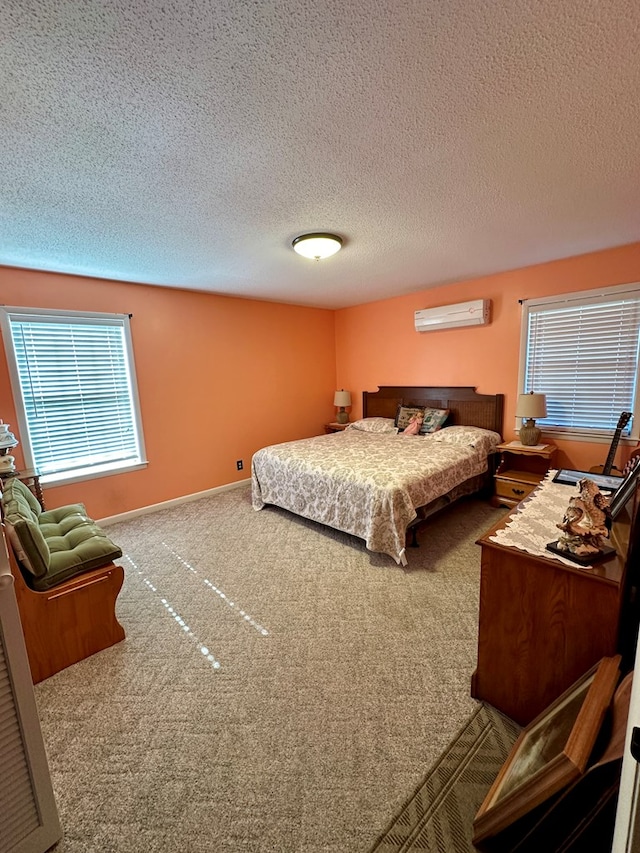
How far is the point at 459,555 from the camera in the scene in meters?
2.77

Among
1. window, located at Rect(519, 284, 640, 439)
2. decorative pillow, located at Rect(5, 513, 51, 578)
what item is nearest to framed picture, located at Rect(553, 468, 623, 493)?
window, located at Rect(519, 284, 640, 439)

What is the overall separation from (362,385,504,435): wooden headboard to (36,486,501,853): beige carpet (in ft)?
5.76

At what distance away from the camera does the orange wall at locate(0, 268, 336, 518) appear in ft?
10.8

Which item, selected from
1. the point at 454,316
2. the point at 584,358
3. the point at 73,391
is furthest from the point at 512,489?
the point at 73,391

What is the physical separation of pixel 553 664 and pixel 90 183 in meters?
2.96

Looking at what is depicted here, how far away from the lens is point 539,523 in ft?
5.16

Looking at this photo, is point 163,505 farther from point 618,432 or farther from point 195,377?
point 618,432

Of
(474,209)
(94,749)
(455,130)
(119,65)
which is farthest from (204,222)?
(94,749)

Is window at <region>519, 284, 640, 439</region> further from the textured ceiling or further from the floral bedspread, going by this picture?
the floral bedspread

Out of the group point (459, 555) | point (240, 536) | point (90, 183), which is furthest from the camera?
point (240, 536)

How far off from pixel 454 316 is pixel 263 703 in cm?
391

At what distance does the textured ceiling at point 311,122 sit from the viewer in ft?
3.30

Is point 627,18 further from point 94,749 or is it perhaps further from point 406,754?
point 94,749

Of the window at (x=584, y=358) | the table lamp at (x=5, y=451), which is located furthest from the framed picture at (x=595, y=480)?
the table lamp at (x=5, y=451)
